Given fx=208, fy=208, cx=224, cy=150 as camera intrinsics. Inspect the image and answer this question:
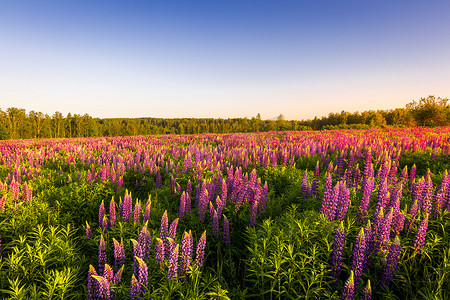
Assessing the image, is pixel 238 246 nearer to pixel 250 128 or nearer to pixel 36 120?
pixel 36 120

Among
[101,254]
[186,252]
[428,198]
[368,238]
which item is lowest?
[101,254]

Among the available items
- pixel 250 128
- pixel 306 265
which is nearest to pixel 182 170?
pixel 306 265

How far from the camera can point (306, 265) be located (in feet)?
8.59

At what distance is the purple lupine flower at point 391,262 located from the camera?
2324 millimetres

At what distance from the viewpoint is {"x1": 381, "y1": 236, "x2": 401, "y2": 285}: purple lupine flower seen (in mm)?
2324

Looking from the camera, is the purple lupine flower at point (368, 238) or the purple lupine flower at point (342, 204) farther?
the purple lupine flower at point (342, 204)

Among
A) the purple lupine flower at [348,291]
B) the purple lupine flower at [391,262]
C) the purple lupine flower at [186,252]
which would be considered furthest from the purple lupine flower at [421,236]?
the purple lupine flower at [186,252]

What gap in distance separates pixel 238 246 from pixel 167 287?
1591mm

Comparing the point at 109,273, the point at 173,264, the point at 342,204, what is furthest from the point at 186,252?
the point at 342,204

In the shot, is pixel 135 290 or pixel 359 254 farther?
pixel 359 254

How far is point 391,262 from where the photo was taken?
2361 mm

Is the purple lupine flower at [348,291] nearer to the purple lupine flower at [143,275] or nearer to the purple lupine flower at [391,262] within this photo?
the purple lupine flower at [391,262]

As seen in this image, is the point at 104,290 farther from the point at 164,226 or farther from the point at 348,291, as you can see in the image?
the point at 348,291

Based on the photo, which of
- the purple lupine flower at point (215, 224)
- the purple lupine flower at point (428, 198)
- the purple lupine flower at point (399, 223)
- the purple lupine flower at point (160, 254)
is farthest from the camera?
the purple lupine flower at point (215, 224)
